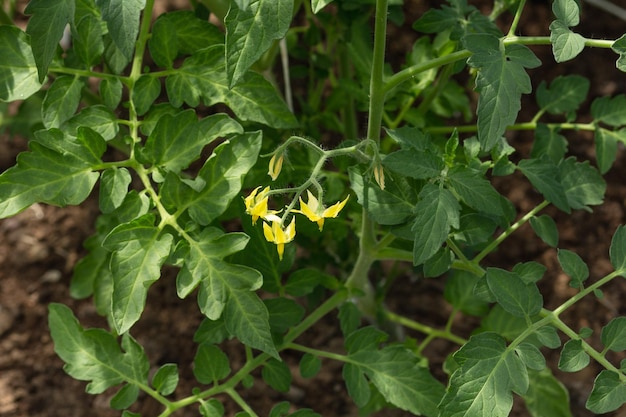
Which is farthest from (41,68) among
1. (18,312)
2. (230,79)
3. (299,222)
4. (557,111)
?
(18,312)

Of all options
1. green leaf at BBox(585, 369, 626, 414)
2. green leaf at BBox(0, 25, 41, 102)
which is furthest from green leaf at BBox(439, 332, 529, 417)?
green leaf at BBox(0, 25, 41, 102)

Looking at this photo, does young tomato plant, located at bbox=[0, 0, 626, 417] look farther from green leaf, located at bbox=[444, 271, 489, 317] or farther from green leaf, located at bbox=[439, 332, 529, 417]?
green leaf, located at bbox=[444, 271, 489, 317]

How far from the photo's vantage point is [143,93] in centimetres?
133

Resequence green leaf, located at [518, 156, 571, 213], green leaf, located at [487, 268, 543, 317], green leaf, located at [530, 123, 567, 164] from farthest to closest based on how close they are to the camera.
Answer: green leaf, located at [530, 123, 567, 164], green leaf, located at [518, 156, 571, 213], green leaf, located at [487, 268, 543, 317]

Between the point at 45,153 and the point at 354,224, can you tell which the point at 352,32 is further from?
the point at 45,153

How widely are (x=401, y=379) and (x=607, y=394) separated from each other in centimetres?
38

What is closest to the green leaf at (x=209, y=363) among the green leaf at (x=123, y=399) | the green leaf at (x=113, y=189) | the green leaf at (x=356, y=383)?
the green leaf at (x=123, y=399)

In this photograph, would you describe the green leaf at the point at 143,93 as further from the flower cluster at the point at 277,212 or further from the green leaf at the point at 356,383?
the green leaf at the point at 356,383

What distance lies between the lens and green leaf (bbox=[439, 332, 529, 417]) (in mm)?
1144

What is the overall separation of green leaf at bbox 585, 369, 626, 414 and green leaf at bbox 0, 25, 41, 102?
1.04 m

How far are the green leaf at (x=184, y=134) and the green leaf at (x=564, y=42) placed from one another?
1.69 ft

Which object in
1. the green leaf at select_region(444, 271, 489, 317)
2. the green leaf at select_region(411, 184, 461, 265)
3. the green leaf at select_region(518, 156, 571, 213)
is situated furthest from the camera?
the green leaf at select_region(444, 271, 489, 317)

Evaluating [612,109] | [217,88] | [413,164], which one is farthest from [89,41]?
[612,109]

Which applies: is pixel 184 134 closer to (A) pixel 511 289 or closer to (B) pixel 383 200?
(B) pixel 383 200
